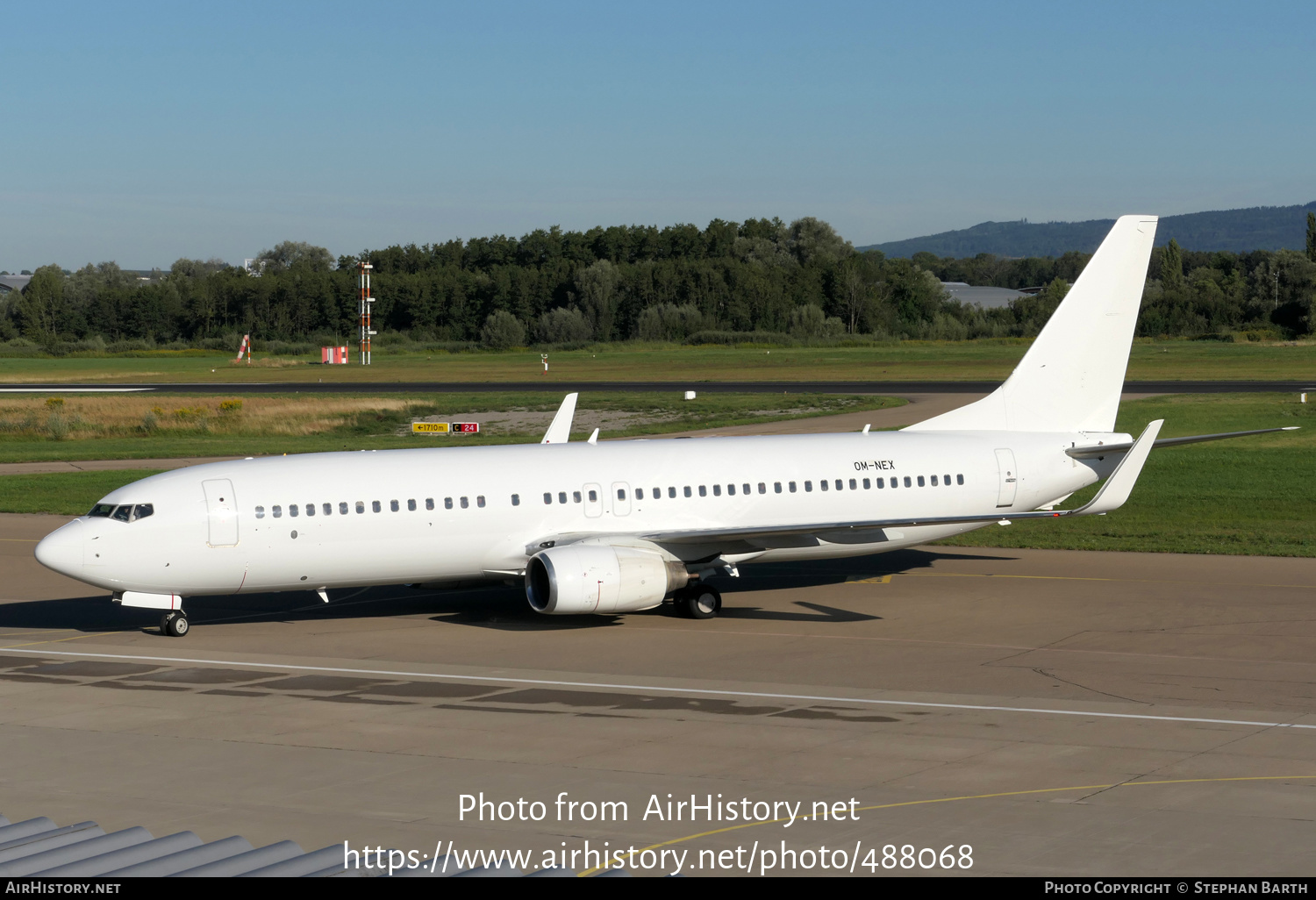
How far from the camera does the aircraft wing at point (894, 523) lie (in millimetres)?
27750

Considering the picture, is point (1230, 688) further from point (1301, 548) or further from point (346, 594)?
point (346, 594)

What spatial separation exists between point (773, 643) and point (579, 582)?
12.6 feet

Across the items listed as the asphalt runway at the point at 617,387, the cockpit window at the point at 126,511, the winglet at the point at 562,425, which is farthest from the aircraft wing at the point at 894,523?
the asphalt runway at the point at 617,387

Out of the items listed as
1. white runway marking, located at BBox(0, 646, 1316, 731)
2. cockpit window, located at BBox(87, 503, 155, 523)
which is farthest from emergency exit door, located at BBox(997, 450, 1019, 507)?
cockpit window, located at BBox(87, 503, 155, 523)

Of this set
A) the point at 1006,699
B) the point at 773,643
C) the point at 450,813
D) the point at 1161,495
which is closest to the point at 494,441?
the point at 1161,495

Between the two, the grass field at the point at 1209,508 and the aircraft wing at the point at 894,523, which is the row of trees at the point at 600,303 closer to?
the grass field at the point at 1209,508

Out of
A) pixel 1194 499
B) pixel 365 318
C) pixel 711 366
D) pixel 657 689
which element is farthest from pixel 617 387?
pixel 657 689

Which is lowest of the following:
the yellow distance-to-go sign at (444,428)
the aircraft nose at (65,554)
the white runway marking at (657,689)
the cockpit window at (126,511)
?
the white runway marking at (657,689)

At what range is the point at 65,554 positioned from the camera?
83.9 ft

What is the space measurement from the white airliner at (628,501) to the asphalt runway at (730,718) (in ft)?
4.21

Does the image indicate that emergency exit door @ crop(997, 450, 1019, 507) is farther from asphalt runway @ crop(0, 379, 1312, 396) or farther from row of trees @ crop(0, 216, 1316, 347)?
row of trees @ crop(0, 216, 1316, 347)

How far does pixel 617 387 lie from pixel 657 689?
7245 centimetres

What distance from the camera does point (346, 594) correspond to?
32375 millimetres

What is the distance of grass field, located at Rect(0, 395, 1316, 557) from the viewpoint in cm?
3691
